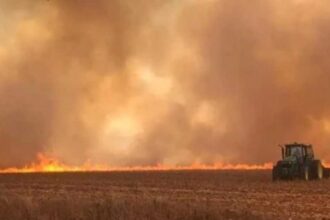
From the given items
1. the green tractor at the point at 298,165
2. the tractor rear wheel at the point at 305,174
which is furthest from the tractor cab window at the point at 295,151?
the tractor rear wheel at the point at 305,174

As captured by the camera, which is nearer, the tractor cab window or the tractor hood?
the tractor hood

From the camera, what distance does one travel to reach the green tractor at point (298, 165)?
162 ft

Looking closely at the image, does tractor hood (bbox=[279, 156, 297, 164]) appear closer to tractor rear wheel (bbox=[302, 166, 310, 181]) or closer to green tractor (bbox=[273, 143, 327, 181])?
green tractor (bbox=[273, 143, 327, 181])

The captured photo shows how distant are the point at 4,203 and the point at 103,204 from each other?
12.9 ft

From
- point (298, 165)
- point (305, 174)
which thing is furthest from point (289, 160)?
point (305, 174)

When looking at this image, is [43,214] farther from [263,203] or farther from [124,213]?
[263,203]

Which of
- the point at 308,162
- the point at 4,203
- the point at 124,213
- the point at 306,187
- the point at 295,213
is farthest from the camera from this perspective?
the point at 308,162

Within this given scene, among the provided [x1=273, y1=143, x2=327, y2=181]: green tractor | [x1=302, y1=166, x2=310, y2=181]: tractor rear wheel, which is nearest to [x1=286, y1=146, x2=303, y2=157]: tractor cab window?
[x1=273, y1=143, x2=327, y2=181]: green tractor

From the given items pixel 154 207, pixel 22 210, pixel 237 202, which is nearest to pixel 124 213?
pixel 154 207

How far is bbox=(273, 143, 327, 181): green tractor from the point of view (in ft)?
162

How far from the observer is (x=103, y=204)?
21.5 m

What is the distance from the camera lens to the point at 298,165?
49.8 metres

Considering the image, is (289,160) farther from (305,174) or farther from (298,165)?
(305,174)

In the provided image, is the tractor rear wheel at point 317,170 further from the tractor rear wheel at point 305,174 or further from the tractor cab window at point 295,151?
the tractor cab window at point 295,151
